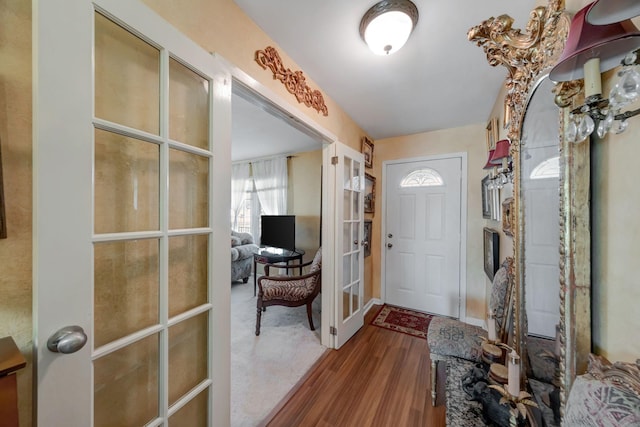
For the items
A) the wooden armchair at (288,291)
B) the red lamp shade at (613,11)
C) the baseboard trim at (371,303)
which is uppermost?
the red lamp shade at (613,11)

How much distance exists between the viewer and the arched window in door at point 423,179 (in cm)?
290

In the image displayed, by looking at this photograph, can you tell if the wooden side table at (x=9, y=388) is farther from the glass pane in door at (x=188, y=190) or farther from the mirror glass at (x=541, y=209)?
the mirror glass at (x=541, y=209)

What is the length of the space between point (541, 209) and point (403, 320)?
92.1 inches

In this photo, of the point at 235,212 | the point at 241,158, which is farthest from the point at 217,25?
the point at 235,212

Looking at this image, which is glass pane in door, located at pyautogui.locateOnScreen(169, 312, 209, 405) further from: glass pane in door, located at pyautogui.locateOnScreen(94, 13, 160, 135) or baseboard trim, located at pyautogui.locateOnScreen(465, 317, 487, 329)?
baseboard trim, located at pyautogui.locateOnScreen(465, 317, 487, 329)

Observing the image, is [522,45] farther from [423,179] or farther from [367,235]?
[367,235]

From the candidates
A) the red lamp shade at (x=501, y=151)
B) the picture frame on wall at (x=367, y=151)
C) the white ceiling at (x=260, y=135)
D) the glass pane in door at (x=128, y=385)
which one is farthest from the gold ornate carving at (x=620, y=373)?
the picture frame on wall at (x=367, y=151)

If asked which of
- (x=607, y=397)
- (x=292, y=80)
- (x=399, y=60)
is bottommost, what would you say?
(x=607, y=397)

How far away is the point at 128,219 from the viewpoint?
79 cm

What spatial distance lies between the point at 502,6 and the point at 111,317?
2241 mm

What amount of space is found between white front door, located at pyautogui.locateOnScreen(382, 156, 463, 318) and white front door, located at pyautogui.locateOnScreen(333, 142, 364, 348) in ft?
2.48

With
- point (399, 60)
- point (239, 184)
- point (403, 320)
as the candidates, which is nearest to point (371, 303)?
point (403, 320)

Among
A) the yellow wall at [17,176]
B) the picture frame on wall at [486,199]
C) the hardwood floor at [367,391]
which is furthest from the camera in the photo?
the picture frame on wall at [486,199]

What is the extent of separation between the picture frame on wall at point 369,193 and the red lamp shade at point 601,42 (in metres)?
2.39
